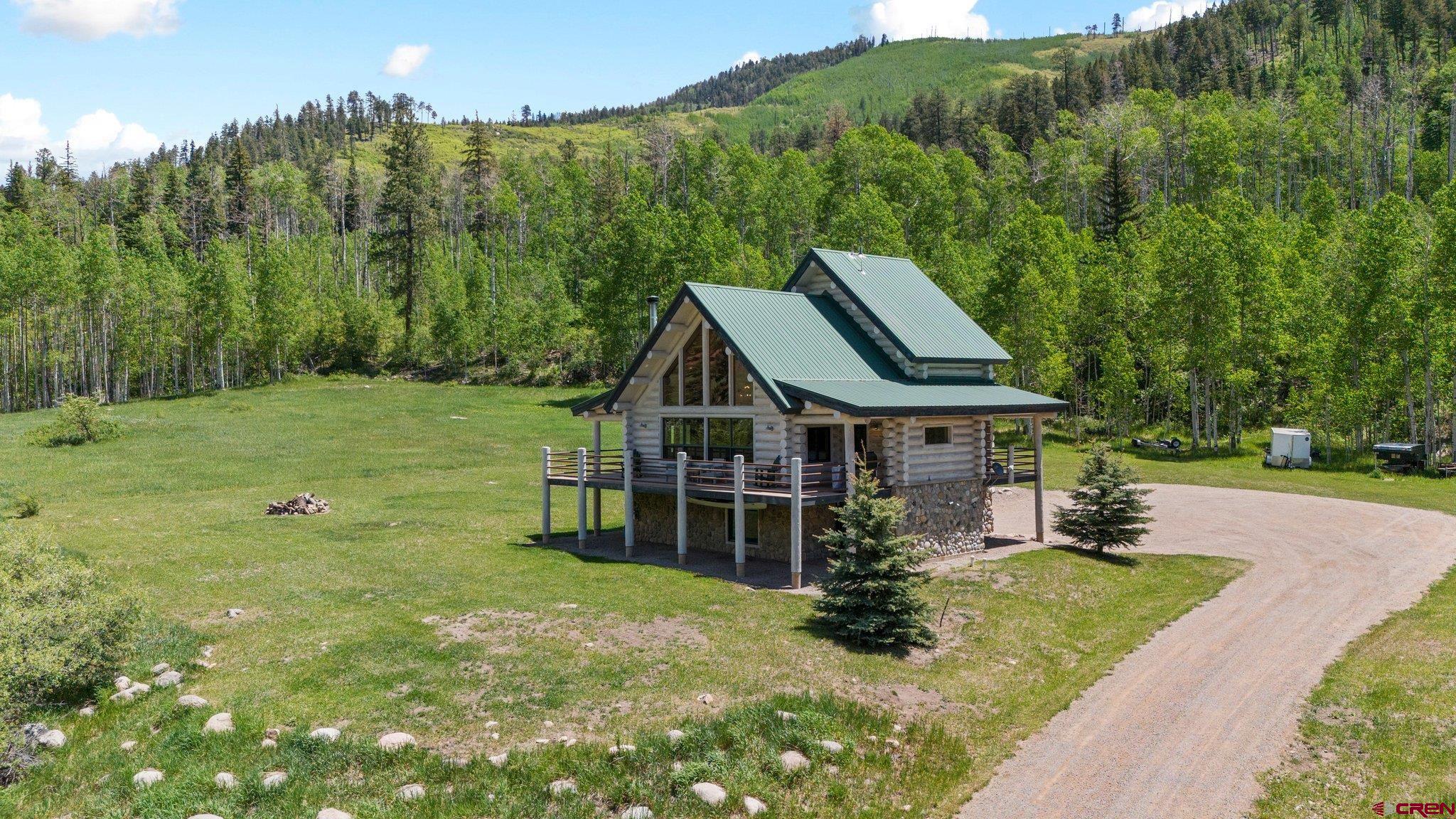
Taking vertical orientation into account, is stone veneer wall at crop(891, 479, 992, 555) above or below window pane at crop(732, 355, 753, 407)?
below

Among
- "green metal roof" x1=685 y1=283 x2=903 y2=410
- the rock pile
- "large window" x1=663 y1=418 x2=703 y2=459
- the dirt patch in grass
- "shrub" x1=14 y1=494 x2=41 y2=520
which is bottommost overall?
the dirt patch in grass

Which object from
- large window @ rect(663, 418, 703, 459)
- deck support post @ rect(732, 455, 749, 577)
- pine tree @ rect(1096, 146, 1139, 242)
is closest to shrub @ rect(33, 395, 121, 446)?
large window @ rect(663, 418, 703, 459)

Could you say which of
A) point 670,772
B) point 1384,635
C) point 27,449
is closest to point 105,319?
point 27,449

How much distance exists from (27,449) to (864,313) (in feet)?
140

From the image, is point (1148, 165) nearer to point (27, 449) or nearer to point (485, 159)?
point (485, 159)

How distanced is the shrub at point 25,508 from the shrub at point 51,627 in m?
18.0

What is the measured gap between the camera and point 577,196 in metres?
97.4

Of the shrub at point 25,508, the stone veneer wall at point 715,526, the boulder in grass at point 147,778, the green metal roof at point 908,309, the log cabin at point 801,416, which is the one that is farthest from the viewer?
the shrub at point 25,508

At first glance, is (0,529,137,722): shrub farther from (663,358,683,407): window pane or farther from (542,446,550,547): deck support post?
(663,358,683,407): window pane

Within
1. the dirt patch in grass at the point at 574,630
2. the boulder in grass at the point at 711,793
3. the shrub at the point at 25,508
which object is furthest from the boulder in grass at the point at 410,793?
the shrub at the point at 25,508

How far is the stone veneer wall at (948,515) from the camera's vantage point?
24672 mm

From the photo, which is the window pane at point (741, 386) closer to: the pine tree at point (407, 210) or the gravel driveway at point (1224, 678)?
the gravel driveway at point (1224, 678)

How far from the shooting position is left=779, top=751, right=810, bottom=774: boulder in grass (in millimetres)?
12359

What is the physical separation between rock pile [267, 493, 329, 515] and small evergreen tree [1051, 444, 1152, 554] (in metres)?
25.5
